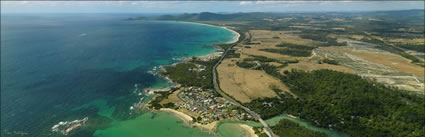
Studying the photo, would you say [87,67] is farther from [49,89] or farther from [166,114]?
[166,114]

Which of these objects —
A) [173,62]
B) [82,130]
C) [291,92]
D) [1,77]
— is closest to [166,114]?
[82,130]

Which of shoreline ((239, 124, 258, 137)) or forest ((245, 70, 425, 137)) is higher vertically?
forest ((245, 70, 425, 137))

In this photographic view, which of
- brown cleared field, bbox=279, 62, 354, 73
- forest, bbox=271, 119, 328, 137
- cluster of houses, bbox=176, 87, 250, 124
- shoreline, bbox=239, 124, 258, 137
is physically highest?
brown cleared field, bbox=279, 62, 354, 73

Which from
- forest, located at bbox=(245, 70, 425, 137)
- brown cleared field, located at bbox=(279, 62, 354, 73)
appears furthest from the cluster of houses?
brown cleared field, located at bbox=(279, 62, 354, 73)

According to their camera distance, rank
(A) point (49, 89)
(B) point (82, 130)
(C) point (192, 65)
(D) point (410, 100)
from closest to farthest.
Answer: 1. (B) point (82, 130)
2. (D) point (410, 100)
3. (A) point (49, 89)
4. (C) point (192, 65)

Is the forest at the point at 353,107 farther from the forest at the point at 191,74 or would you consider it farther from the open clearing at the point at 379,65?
the forest at the point at 191,74

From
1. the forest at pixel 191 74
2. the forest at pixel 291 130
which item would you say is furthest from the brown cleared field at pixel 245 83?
the forest at pixel 291 130

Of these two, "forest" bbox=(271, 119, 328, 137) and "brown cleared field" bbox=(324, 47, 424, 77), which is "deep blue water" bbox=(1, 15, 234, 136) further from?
"brown cleared field" bbox=(324, 47, 424, 77)
